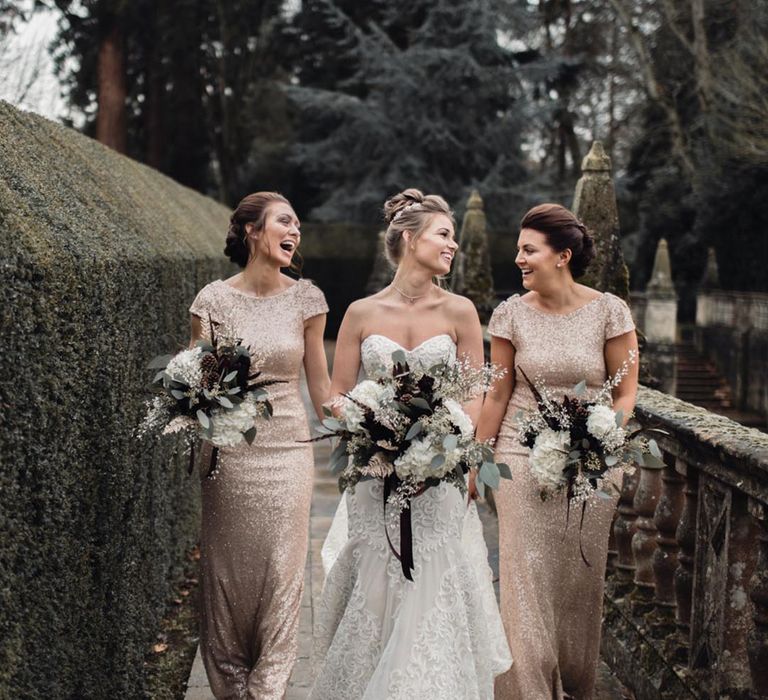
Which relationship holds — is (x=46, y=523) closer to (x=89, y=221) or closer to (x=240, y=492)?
(x=240, y=492)

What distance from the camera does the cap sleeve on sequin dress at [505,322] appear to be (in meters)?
4.46

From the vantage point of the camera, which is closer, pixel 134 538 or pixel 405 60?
pixel 134 538

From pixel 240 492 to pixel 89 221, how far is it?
1286 millimetres

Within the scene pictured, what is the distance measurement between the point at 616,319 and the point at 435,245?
2.62ft

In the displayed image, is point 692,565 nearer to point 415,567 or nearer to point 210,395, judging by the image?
point 415,567

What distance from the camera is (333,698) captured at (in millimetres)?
4223

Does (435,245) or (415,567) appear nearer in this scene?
(415,567)

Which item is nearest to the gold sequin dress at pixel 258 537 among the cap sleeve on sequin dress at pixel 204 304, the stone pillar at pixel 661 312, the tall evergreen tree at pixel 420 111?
the cap sleeve on sequin dress at pixel 204 304

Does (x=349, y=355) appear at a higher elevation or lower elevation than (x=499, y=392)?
higher

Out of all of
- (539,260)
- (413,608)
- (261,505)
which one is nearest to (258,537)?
(261,505)

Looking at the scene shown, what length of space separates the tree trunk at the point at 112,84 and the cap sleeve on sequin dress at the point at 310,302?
2053 centimetres

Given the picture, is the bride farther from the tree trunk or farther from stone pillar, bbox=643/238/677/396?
stone pillar, bbox=643/238/677/396

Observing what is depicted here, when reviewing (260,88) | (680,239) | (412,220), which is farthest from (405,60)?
(412,220)

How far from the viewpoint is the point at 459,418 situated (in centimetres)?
380
